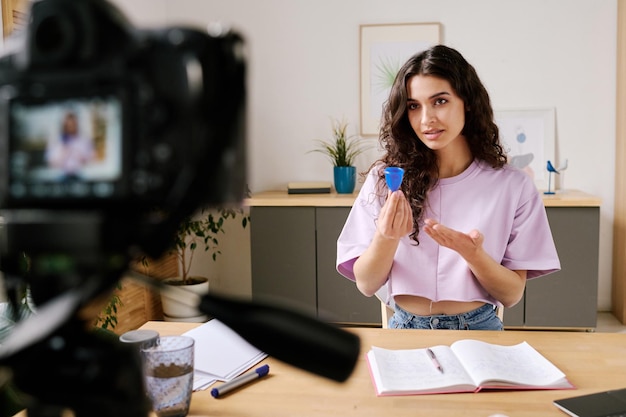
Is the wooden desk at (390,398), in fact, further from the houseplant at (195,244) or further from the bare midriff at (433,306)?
the houseplant at (195,244)

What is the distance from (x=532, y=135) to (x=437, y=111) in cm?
234

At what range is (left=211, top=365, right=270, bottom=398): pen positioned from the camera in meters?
1.07

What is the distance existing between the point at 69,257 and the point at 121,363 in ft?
0.23

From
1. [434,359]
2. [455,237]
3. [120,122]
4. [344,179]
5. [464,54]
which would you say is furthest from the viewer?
[464,54]

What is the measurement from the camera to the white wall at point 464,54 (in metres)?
3.71

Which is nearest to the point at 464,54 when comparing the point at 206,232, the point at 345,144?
the point at 345,144

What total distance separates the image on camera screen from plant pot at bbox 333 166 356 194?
131 inches

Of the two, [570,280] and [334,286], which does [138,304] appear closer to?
[334,286]

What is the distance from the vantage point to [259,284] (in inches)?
143

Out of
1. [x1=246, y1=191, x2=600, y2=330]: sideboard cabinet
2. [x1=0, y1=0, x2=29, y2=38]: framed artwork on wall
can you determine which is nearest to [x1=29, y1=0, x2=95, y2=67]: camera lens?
[x1=0, y1=0, x2=29, y2=38]: framed artwork on wall

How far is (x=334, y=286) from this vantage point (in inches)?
138

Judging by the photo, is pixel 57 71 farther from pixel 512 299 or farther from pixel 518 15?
pixel 518 15

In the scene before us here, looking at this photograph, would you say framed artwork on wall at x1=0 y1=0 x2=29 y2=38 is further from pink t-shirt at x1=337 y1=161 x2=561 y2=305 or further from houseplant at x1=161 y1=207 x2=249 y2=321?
pink t-shirt at x1=337 y1=161 x2=561 y2=305

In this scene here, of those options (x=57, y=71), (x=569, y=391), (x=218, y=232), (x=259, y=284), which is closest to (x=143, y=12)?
(x=218, y=232)
